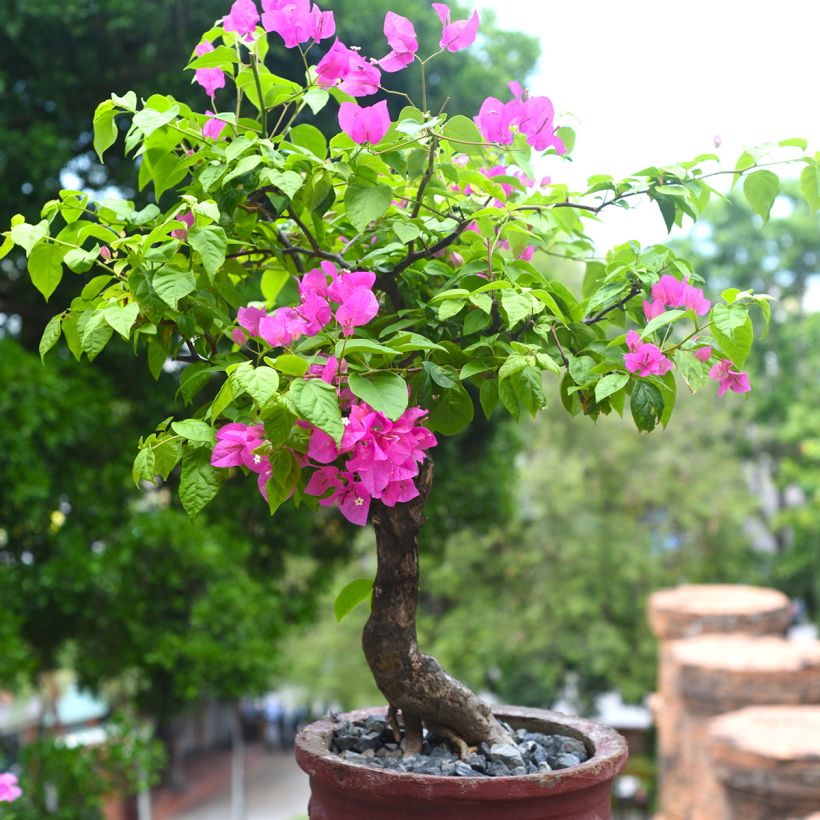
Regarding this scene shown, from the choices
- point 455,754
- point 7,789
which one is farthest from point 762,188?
point 7,789

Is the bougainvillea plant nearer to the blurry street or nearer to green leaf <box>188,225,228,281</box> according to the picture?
green leaf <box>188,225,228,281</box>

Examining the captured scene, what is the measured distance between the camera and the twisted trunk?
71.5 inches

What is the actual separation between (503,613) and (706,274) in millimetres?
6248

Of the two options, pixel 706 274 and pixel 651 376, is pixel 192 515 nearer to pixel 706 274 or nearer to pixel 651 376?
pixel 651 376

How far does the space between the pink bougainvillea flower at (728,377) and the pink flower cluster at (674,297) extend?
110mm

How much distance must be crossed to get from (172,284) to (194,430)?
0.22 meters

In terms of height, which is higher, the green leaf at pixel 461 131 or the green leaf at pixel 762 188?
the green leaf at pixel 461 131

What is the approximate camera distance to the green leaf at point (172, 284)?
54.9 inches

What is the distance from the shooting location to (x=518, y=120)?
1569 mm

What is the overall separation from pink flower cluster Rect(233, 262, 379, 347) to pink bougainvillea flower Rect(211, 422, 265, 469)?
135 mm

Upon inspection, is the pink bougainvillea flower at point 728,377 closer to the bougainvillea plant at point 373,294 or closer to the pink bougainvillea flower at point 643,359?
the bougainvillea plant at point 373,294

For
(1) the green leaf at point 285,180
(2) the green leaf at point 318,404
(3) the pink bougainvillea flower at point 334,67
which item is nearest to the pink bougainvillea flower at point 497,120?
(3) the pink bougainvillea flower at point 334,67

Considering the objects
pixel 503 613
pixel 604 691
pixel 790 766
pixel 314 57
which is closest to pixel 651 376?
pixel 790 766

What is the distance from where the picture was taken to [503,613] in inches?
555
